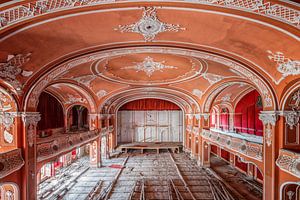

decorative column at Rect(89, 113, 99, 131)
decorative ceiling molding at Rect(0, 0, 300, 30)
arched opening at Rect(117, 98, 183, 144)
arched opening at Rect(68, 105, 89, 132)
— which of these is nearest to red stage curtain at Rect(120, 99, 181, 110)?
arched opening at Rect(117, 98, 183, 144)

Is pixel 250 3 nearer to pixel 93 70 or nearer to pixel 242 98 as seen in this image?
pixel 93 70

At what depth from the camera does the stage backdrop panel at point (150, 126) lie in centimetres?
2281

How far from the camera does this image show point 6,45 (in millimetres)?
5004

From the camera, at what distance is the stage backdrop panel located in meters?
22.8

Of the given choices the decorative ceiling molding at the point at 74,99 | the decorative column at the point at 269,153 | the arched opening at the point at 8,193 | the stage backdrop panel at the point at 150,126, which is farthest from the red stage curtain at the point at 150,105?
the arched opening at the point at 8,193

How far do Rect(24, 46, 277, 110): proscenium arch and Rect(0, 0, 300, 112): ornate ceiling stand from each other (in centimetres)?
3

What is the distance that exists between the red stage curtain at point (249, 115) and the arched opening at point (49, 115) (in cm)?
1346

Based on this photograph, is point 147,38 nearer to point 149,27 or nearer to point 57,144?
point 149,27

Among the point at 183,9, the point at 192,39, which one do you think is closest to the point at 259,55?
the point at 192,39

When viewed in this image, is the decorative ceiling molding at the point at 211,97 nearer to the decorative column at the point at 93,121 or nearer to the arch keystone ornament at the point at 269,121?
the arch keystone ornament at the point at 269,121

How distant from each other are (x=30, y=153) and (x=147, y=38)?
223 inches

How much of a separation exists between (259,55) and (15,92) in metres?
7.72

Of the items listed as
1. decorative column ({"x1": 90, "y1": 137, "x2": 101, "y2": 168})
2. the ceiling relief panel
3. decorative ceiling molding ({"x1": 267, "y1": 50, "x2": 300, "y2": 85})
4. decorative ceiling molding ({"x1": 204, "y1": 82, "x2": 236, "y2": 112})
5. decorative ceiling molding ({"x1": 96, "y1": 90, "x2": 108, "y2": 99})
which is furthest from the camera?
decorative column ({"x1": 90, "y1": 137, "x2": 101, "y2": 168})

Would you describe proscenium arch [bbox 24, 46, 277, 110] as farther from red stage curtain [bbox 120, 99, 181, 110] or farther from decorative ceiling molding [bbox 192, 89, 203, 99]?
red stage curtain [bbox 120, 99, 181, 110]
